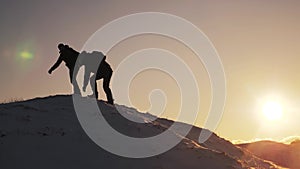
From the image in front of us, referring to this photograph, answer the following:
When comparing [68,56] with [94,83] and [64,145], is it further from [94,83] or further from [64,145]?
[64,145]

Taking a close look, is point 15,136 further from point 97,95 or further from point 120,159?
point 97,95

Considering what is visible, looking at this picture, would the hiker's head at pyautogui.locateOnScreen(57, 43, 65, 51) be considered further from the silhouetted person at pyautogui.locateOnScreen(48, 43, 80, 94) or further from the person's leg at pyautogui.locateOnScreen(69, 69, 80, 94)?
the person's leg at pyautogui.locateOnScreen(69, 69, 80, 94)

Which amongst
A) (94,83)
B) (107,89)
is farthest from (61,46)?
(107,89)

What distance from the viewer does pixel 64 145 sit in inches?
839

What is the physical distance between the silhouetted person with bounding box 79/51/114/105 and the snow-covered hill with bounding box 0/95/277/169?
5.08 ft

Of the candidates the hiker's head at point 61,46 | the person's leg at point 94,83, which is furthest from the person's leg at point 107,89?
the hiker's head at point 61,46

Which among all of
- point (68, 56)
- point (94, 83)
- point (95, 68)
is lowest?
point (94, 83)

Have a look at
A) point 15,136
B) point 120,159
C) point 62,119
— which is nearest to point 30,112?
point 62,119

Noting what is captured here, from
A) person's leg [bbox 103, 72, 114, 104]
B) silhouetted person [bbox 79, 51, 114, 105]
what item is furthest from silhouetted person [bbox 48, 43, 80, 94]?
person's leg [bbox 103, 72, 114, 104]

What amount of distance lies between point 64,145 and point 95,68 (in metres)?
6.95

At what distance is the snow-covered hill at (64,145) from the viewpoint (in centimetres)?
1964

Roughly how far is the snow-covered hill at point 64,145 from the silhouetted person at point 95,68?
1.55 meters

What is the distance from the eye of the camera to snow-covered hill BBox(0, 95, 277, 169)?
64.4 ft

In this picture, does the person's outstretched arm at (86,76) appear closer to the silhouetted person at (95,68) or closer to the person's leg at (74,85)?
the silhouetted person at (95,68)
